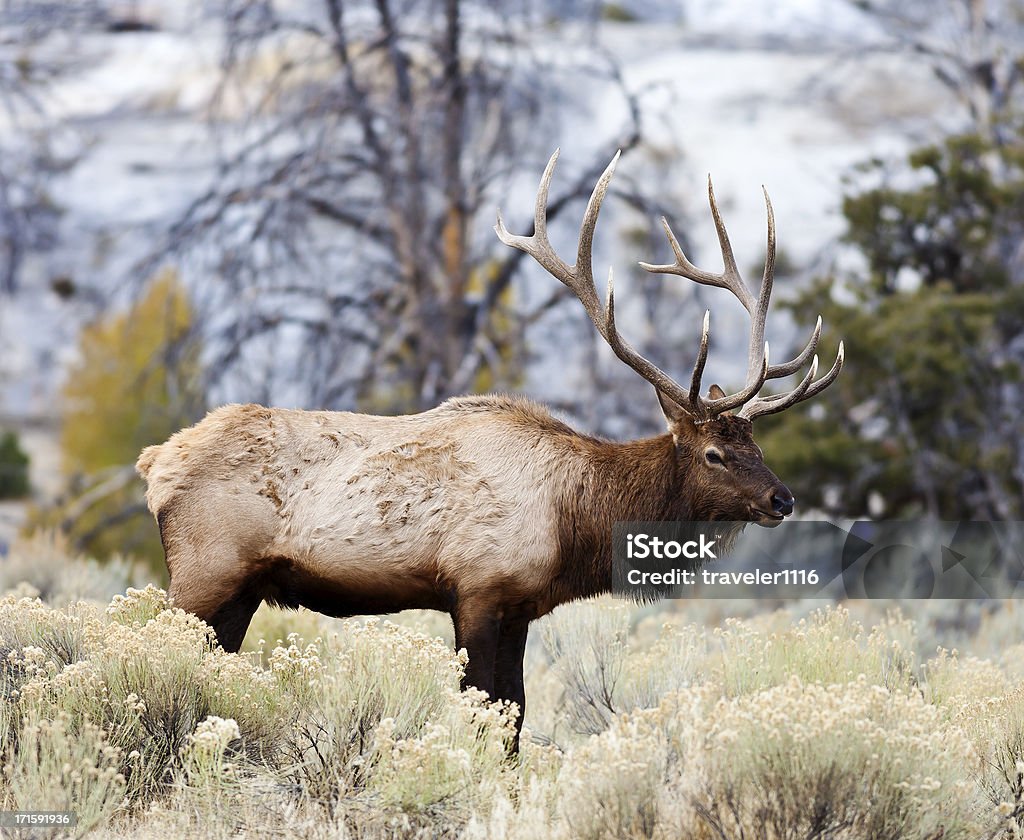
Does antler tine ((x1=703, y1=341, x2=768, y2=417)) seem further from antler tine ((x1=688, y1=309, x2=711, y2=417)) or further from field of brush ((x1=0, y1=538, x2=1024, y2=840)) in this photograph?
field of brush ((x1=0, y1=538, x2=1024, y2=840))

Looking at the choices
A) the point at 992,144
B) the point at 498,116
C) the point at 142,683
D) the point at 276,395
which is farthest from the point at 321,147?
the point at 142,683

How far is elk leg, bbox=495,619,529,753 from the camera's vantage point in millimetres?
6027

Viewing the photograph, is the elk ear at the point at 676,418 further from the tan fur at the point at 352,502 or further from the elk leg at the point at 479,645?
the elk leg at the point at 479,645

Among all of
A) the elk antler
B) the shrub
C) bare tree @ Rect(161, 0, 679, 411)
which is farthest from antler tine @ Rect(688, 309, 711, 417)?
the shrub

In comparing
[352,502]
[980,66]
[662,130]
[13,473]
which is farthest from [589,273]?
[662,130]

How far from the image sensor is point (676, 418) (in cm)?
642

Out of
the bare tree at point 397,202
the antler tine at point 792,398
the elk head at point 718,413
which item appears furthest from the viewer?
the bare tree at point 397,202

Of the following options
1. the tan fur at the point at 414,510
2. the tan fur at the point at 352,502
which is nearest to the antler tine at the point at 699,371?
the tan fur at the point at 414,510

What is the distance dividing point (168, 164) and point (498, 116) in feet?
87.3

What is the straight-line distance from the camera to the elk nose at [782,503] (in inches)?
237

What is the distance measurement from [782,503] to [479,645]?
4.99 feet

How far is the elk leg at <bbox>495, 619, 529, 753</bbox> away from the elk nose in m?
1.24

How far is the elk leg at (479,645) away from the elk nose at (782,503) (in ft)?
4.57

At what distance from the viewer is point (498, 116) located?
14.5 metres
